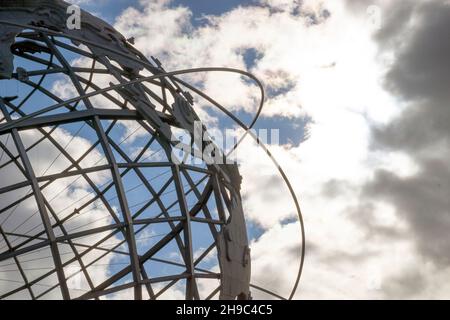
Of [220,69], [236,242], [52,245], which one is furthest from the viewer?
[220,69]

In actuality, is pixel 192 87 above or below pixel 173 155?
above

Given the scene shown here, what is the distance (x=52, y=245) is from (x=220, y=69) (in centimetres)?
471

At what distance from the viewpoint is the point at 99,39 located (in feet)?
40.6

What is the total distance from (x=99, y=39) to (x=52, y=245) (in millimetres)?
4746

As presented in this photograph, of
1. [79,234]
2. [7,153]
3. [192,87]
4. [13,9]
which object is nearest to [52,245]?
[79,234]
